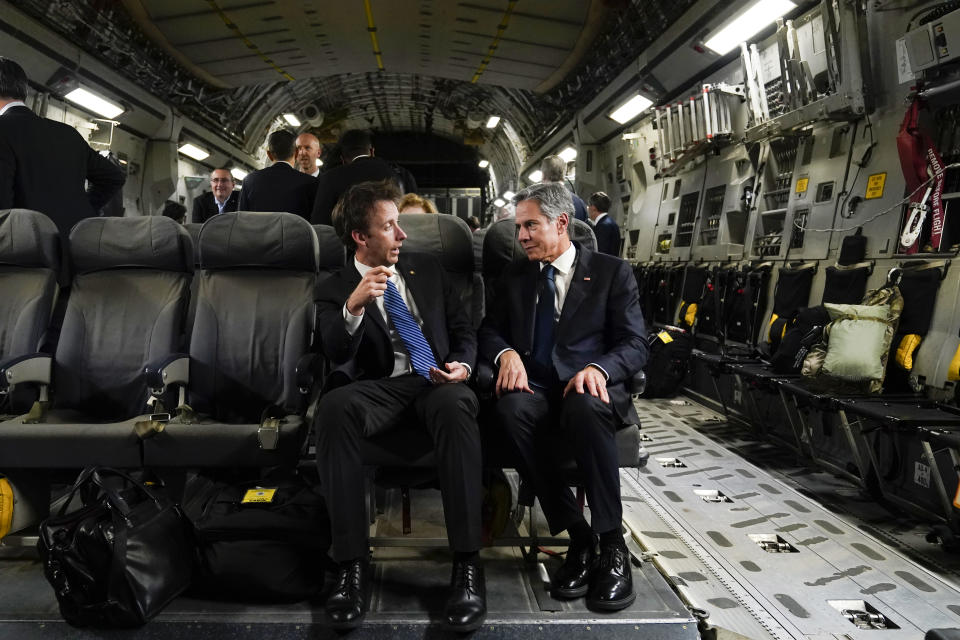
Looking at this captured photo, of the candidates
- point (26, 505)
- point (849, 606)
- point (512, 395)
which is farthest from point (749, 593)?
point (26, 505)

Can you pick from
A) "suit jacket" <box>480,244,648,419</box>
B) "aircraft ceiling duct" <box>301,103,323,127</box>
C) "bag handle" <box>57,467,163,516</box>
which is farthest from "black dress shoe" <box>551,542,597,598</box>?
"aircraft ceiling duct" <box>301,103,323,127</box>

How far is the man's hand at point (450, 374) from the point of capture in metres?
2.65

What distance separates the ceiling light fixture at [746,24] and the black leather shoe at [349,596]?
5607 millimetres

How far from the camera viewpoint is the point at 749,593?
9.55 ft

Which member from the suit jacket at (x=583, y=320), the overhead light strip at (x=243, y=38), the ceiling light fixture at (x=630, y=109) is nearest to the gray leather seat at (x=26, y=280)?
the suit jacket at (x=583, y=320)

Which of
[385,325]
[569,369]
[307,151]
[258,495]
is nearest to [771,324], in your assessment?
[569,369]

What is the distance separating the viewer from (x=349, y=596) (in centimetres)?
229

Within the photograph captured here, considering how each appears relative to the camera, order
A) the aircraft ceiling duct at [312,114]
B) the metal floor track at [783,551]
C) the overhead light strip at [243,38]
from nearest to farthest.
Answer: the metal floor track at [783,551]
the overhead light strip at [243,38]
the aircraft ceiling duct at [312,114]

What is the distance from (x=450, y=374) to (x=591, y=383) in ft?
1.84

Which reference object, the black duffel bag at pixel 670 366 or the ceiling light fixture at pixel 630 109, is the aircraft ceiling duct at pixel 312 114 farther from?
the black duffel bag at pixel 670 366

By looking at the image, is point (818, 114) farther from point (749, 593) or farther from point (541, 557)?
point (541, 557)

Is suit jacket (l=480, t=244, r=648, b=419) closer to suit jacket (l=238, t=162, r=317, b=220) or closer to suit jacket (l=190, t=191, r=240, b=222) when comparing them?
suit jacket (l=238, t=162, r=317, b=220)

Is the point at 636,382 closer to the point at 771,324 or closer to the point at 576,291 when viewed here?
the point at 576,291

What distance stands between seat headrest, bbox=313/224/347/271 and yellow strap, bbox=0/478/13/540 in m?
1.79
